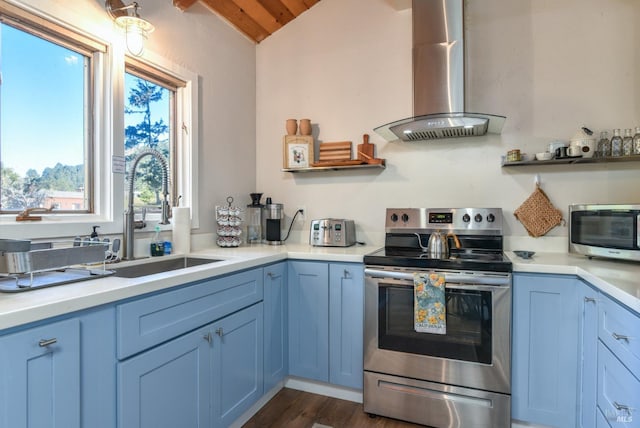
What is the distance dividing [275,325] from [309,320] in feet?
0.70

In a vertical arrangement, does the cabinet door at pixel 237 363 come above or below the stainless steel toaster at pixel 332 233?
below

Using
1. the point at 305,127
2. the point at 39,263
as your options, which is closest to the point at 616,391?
the point at 39,263

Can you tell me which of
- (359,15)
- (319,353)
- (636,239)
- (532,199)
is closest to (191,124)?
(359,15)

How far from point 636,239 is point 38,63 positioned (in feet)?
9.26

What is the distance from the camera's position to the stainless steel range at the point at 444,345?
1772mm

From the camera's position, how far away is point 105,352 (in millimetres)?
1148

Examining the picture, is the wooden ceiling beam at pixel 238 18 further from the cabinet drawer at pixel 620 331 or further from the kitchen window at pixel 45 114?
the cabinet drawer at pixel 620 331

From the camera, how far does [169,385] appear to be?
1.39m

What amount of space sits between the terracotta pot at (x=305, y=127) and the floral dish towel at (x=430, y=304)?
4.72 ft

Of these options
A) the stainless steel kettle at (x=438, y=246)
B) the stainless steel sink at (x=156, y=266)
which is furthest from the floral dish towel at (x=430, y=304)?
the stainless steel sink at (x=156, y=266)

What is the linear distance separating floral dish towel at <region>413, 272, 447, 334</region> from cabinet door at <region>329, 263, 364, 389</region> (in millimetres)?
333

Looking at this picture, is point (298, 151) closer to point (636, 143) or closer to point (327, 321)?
point (327, 321)

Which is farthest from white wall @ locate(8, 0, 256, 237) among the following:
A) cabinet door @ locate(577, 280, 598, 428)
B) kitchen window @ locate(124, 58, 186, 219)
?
cabinet door @ locate(577, 280, 598, 428)

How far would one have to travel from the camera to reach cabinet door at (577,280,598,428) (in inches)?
59.7
